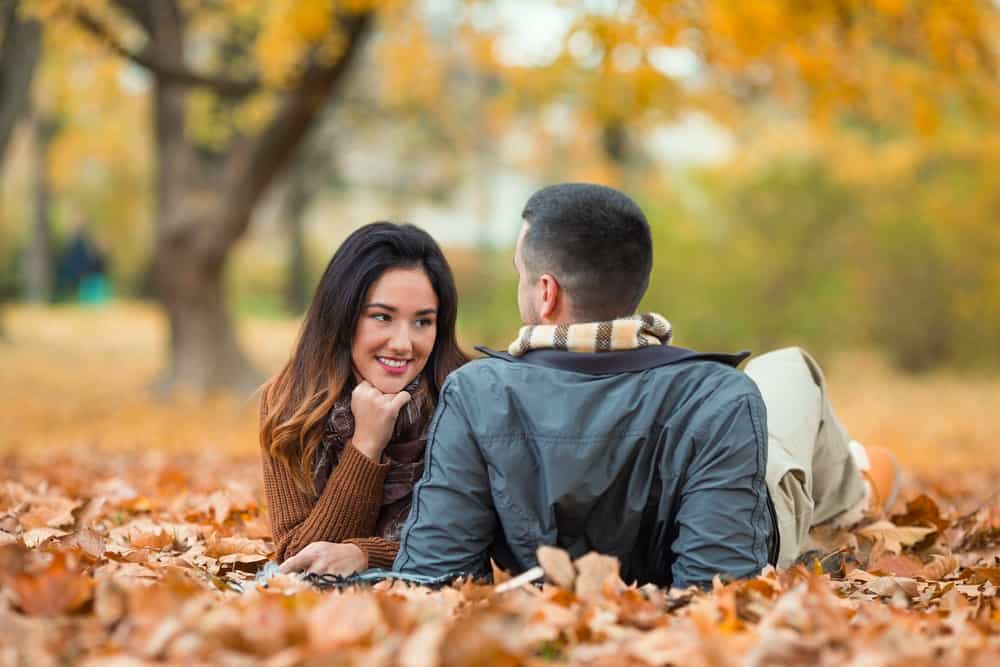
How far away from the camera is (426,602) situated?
248 centimetres

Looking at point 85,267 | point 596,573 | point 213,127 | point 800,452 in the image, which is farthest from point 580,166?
point 596,573

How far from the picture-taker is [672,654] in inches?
84.9

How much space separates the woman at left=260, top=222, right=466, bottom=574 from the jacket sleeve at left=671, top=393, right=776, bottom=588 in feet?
2.67

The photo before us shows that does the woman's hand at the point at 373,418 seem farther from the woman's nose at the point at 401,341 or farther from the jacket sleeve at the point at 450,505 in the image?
the jacket sleeve at the point at 450,505

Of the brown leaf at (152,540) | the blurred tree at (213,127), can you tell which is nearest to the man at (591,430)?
the brown leaf at (152,540)

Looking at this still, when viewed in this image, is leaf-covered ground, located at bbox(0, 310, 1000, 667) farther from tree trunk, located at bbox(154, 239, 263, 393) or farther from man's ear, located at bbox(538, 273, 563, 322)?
tree trunk, located at bbox(154, 239, 263, 393)

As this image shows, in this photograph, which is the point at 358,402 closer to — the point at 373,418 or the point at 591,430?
the point at 373,418

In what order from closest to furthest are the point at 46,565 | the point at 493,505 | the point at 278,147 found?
the point at 46,565 < the point at 493,505 < the point at 278,147

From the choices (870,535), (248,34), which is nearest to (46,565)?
(870,535)

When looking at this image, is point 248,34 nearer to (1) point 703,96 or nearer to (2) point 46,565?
(1) point 703,96

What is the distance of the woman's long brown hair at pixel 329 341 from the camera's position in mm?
3211

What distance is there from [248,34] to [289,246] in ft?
59.2

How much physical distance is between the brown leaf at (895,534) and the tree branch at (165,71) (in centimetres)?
770

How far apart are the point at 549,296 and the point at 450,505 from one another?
1.78ft
